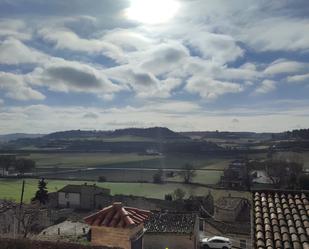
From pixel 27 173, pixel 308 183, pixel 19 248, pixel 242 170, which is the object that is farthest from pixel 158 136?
pixel 19 248

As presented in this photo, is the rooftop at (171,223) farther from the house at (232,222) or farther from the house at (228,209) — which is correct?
the house at (228,209)

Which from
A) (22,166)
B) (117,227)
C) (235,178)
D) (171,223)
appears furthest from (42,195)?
(117,227)

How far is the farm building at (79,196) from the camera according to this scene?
62.5 m

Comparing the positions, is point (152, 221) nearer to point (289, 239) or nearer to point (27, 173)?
point (289, 239)

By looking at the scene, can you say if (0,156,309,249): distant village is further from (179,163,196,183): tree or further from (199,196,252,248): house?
(179,163,196,183): tree

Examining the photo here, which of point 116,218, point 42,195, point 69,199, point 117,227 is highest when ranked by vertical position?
point 116,218

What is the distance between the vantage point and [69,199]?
64188mm

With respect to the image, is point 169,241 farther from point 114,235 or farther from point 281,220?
point 114,235

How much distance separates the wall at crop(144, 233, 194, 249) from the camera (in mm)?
29938

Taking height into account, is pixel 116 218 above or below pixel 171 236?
above

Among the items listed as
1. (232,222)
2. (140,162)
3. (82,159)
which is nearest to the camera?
(232,222)

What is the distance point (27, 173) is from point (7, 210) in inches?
2500

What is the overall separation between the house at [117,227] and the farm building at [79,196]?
2241 inches

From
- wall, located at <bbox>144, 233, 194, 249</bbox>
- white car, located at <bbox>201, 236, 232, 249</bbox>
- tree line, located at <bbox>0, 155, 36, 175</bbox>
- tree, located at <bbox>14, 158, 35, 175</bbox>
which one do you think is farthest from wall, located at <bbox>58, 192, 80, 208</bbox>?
tree line, located at <bbox>0, 155, 36, 175</bbox>
